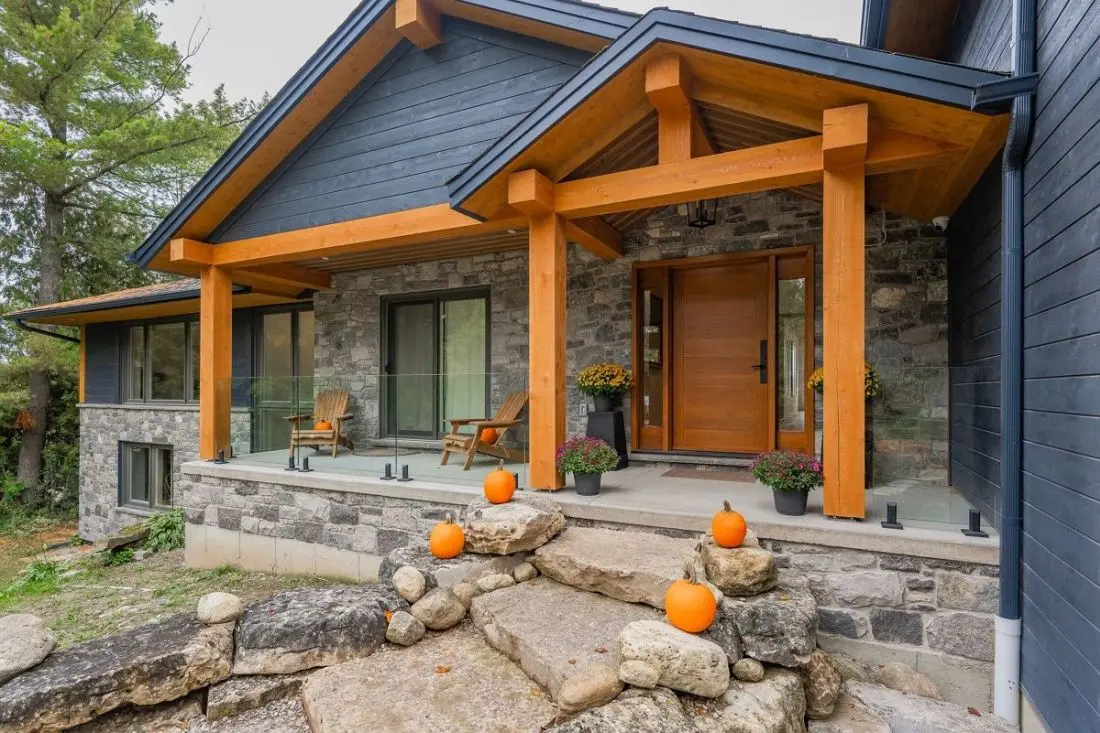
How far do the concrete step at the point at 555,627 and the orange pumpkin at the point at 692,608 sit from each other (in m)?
0.32

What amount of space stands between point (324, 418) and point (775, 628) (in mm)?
4370

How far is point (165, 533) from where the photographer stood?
702cm

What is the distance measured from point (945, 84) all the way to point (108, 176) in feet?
47.7

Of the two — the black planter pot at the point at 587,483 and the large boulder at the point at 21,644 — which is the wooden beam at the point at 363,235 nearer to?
the black planter pot at the point at 587,483

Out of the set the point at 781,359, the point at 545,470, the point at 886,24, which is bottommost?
the point at 545,470

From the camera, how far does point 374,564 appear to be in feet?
15.2

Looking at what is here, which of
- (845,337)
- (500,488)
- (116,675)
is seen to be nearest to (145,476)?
(116,675)

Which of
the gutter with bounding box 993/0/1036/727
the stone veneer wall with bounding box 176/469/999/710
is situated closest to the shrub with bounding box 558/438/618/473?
the stone veneer wall with bounding box 176/469/999/710

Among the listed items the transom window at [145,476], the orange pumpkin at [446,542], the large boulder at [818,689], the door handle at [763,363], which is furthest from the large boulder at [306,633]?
the transom window at [145,476]

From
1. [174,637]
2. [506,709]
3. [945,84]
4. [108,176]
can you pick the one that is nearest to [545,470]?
[506,709]

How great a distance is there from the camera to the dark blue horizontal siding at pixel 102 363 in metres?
9.59

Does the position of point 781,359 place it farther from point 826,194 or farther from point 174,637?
point 174,637

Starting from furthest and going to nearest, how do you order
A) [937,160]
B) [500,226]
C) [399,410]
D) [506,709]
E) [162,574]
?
[162,574] < [399,410] < [500,226] < [937,160] < [506,709]

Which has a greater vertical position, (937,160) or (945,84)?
(945,84)
